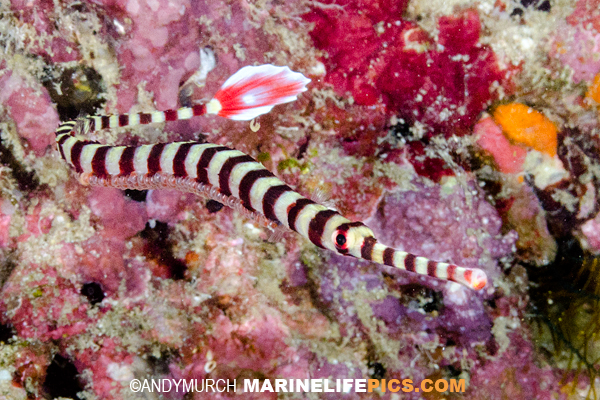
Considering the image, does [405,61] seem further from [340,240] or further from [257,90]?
[340,240]

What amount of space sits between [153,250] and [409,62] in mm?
3213

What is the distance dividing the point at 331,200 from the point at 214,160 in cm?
132

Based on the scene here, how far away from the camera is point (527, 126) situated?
12.7ft

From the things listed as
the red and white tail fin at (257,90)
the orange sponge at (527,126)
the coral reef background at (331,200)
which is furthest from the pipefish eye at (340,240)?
the orange sponge at (527,126)

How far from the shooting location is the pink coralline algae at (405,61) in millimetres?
3684

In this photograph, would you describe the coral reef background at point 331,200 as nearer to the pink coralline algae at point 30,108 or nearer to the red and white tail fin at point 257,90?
the pink coralline algae at point 30,108

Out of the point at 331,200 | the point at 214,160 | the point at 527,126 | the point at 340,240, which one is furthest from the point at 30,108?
the point at 527,126

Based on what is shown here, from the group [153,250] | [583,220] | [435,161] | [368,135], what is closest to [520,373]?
[583,220]

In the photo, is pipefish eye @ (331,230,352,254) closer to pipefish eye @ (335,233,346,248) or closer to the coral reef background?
pipefish eye @ (335,233,346,248)

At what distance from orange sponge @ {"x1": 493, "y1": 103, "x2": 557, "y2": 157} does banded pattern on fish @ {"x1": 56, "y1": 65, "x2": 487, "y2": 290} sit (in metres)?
2.20

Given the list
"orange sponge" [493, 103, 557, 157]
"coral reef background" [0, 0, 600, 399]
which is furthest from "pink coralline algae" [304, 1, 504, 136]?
"orange sponge" [493, 103, 557, 157]

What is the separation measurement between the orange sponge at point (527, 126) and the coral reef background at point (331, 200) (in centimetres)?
2

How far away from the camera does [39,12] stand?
3369 mm

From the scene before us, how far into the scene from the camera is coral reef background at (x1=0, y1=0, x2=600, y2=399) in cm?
358
